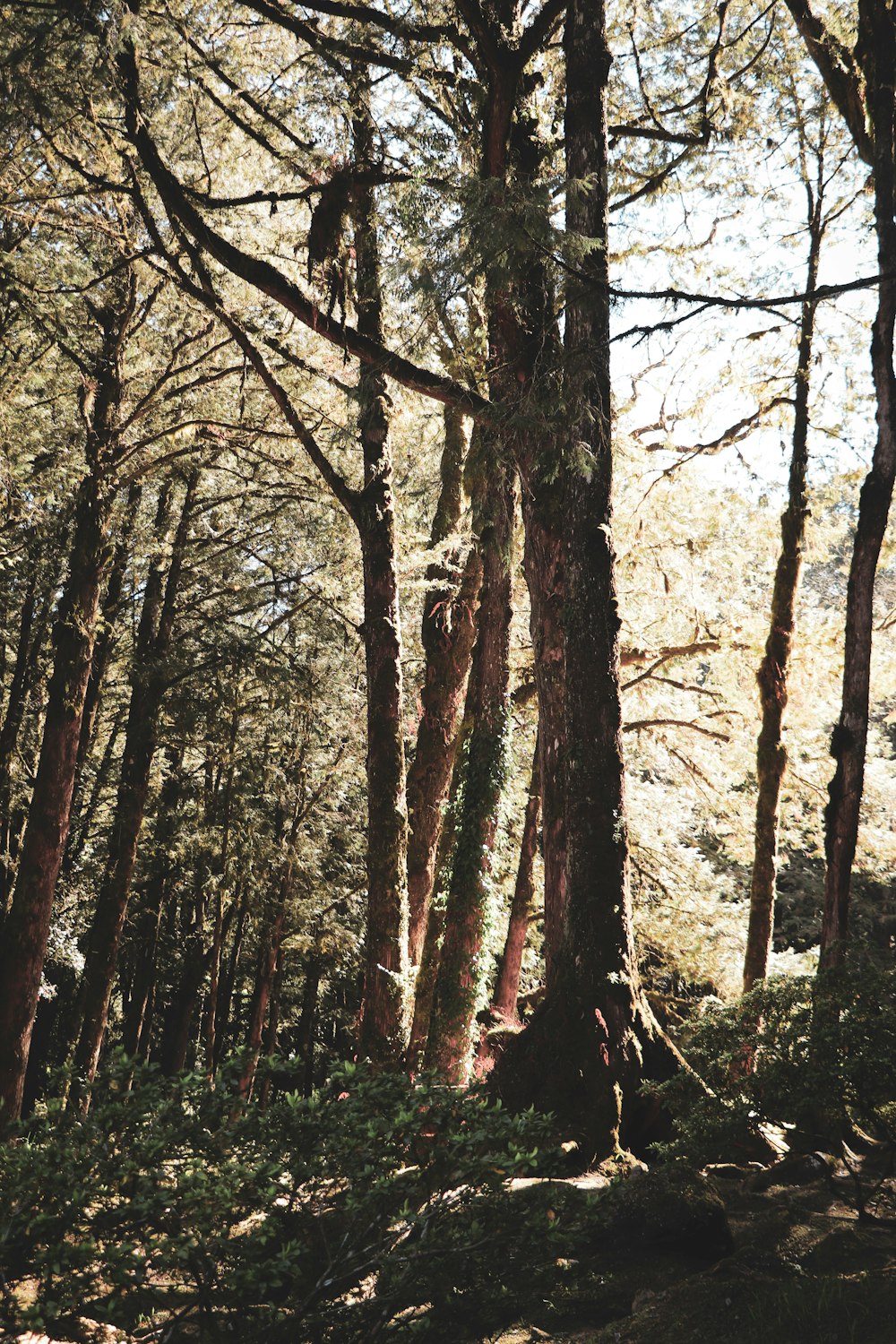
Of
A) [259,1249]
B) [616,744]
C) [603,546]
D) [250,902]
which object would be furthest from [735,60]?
[250,902]

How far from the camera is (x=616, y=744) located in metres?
6.28

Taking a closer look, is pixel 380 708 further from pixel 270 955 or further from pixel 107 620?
pixel 270 955

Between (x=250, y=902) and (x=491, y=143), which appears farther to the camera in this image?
(x=250, y=902)

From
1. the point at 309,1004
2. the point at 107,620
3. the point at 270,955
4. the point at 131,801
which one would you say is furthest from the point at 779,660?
the point at 309,1004

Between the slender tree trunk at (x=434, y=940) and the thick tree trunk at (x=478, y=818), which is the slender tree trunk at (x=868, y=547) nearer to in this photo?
the thick tree trunk at (x=478, y=818)

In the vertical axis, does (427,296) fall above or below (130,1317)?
above

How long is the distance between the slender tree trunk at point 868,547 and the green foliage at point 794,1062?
1351 mm

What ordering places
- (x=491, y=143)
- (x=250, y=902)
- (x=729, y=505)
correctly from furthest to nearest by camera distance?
1. (x=250, y=902)
2. (x=729, y=505)
3. (x=491, y=143)

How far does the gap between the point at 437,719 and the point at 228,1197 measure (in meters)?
9.34

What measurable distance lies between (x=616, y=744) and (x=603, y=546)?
1.39 meters

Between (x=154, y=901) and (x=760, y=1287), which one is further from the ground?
(x=154, y=901)

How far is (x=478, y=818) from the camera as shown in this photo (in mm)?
9484

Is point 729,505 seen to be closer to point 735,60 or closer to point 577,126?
point 735,60

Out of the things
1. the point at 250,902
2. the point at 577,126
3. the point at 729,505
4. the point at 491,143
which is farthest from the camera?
the point at 250,902
